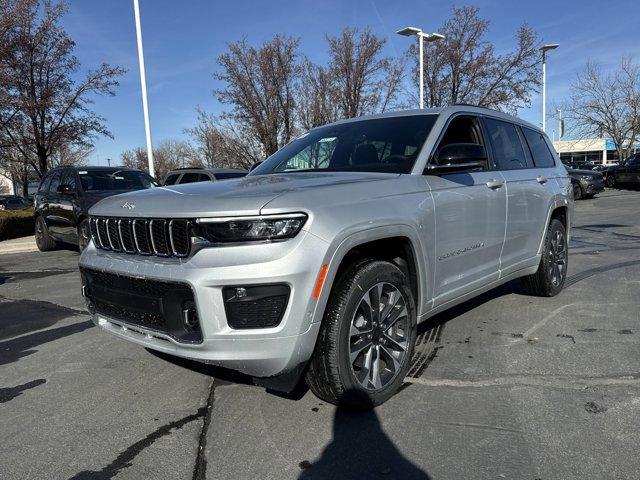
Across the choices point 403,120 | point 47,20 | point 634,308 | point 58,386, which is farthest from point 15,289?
point 47,20

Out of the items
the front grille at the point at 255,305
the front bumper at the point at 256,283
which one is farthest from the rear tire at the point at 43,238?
the front grille at the point at 255,305

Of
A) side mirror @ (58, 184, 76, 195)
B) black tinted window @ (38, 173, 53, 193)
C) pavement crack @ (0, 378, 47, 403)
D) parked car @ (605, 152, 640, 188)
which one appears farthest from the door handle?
parked car @ (605, 152, 640, 188)

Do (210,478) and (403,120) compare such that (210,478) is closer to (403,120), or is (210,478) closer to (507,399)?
(507,399)

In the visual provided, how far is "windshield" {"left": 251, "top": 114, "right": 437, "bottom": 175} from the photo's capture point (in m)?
3.78

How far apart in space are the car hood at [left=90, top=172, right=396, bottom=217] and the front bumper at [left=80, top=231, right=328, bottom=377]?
216mm

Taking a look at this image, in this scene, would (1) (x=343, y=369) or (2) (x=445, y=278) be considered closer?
(1) (x=343, y=369)

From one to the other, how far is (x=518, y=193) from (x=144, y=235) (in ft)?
10.7

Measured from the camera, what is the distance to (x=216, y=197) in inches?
109

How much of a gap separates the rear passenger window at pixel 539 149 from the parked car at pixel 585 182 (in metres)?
16.4

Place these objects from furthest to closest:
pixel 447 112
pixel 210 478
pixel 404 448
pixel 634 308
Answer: pixel 634 308 → pixel 447 112 → pixel 404 448 → pixel 210 478

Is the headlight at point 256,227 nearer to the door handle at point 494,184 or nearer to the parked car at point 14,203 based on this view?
the door handle at point 494,184

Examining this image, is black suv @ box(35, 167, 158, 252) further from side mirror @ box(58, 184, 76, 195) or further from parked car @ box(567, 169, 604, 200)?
parked car @ box(567, 169, 604, 200)

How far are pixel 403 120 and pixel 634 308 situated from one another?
10.1 feet

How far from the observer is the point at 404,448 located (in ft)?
8.96
